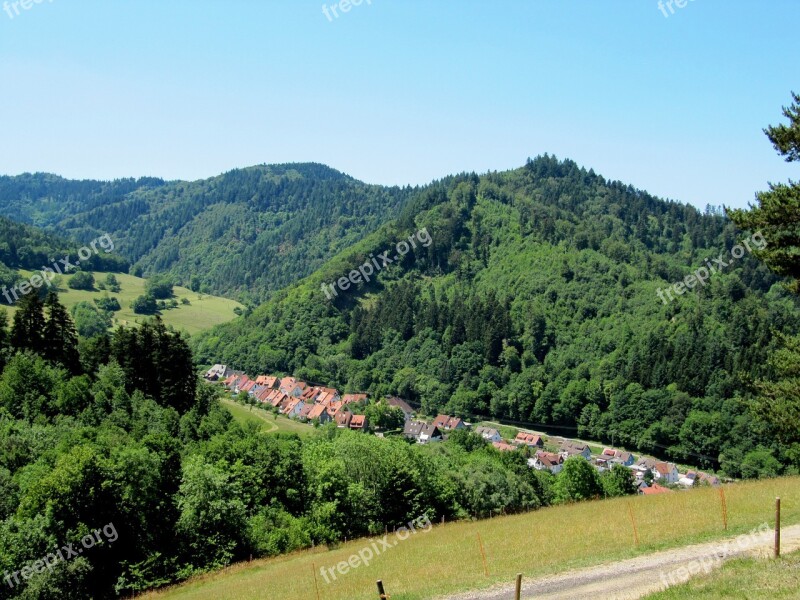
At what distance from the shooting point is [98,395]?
41938mm

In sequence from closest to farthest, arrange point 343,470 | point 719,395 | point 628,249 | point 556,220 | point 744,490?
point 744,490, point 343,470, point 719,395, point 628,249, point 556,220

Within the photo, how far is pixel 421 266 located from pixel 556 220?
39934 mm

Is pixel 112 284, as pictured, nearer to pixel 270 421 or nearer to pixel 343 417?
pixel 343 417

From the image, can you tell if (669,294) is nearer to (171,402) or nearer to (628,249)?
(628,249)

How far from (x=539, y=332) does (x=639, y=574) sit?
121001 millimetres

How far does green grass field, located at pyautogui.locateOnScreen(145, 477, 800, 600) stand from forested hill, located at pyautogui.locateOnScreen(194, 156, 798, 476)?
220 ft

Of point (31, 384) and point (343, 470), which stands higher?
point (31, 384)

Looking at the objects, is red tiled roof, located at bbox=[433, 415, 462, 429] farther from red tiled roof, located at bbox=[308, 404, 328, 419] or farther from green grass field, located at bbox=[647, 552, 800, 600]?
green grass field, located at bbox=[647, 552, 800, 600]

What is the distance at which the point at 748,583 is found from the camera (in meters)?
13.0

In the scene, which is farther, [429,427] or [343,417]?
[429,427]

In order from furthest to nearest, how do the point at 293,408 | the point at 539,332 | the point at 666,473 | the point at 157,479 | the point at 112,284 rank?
the point at 112,284
the point at 539,332
the point at 293,408
the point at 666,473
the point at 157,479

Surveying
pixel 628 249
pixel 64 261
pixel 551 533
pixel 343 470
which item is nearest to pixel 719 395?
pixel 628 249

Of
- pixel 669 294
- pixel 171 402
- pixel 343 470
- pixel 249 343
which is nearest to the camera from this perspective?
pixel 343 470

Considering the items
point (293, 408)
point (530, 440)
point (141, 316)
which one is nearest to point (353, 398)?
point (293, 408)
